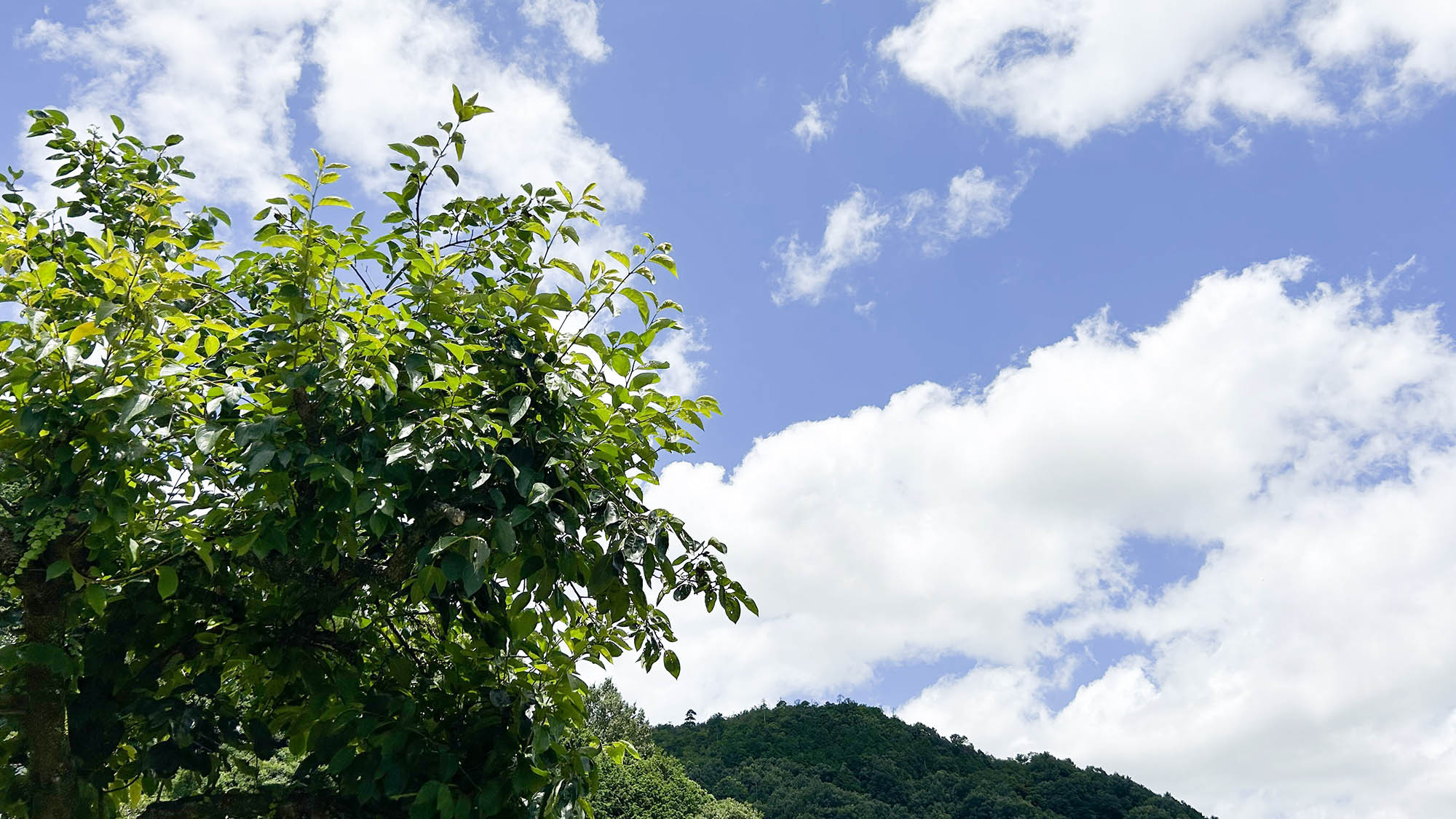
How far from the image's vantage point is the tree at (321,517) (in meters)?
3.25

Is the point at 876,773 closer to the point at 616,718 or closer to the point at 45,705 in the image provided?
the point at 616,718

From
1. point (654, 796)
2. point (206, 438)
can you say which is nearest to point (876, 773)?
point (654, 796)

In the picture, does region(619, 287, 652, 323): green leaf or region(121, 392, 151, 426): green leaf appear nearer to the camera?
region(121, 392, 151, 426): green leaf

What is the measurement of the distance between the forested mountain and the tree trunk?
35.2m

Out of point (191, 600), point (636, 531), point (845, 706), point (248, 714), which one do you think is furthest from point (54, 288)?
point (845, 706)

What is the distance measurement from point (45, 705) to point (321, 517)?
4.81 ft

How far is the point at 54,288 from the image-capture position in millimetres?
3863

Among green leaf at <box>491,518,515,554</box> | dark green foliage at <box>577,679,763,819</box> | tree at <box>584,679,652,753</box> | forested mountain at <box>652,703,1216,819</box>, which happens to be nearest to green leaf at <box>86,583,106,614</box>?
green leaf at <box>491,518,515,554</box>

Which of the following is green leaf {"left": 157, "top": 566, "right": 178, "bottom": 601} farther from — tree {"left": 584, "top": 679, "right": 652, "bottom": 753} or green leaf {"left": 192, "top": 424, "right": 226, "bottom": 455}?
tree {"left": 584, "top": 679, "right": 652, "bottom": 753}

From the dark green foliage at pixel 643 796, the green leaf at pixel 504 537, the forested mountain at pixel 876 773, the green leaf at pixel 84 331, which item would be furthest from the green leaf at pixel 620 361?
the forested mountain at pixel 876 773

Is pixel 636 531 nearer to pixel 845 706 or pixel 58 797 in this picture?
pixel 58 797

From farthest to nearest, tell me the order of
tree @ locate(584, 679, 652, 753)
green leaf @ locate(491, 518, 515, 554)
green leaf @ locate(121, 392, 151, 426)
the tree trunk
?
tree @ locate(584, 679, 652, 753) → the tree trunk → green leaf @ locate(491, 518, 515, 554) → green leaf @ locate(121, 392, 151, 426)

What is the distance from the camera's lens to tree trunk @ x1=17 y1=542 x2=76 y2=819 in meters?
3.76

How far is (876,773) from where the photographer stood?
4206 cm
